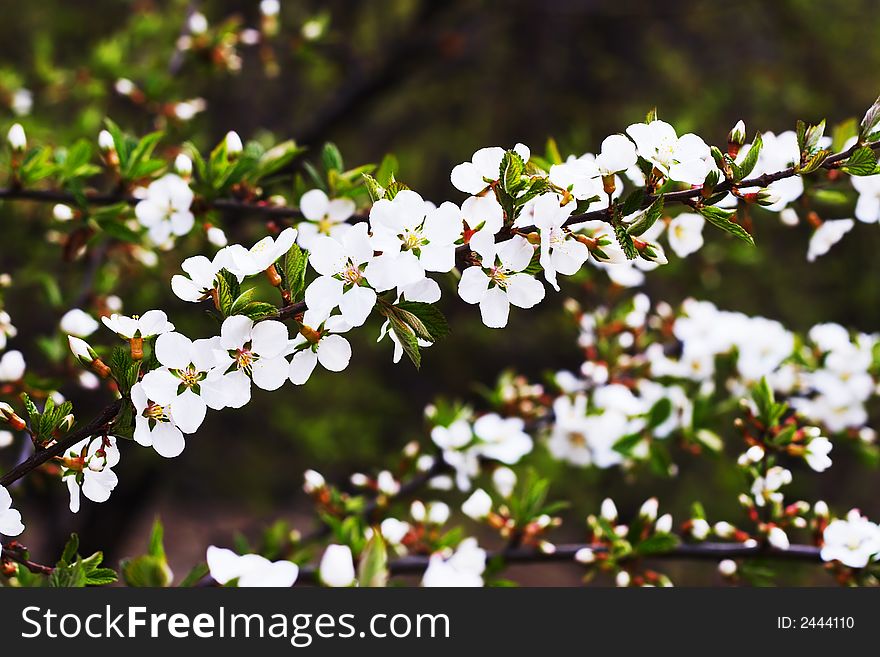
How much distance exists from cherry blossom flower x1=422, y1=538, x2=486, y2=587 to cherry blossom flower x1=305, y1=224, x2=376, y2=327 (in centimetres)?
36

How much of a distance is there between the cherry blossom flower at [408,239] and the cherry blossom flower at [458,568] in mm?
392

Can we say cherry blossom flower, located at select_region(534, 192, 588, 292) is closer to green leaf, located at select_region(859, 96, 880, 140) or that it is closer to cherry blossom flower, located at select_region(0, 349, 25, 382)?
green leaf, located at select_region(859, 96, 880, 140)

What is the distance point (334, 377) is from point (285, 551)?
10.3ft

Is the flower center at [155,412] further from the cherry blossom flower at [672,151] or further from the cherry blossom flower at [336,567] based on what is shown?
the cherry blossom flower at [672,151]

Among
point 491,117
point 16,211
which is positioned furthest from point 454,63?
point 16,211

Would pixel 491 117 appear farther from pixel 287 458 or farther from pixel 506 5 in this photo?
pixel 287 458

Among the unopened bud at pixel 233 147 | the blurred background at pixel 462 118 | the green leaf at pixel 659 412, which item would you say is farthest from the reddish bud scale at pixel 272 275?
the blurred background at pixel 462 118

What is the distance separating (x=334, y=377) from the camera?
5.18m

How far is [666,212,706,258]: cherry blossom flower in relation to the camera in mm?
1500

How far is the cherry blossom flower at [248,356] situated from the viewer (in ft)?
3.18

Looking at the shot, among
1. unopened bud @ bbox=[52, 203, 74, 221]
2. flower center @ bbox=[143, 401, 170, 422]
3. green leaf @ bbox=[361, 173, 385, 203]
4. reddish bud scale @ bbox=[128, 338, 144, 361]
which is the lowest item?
flower center @ bbox=[143, 401, 170, 422]

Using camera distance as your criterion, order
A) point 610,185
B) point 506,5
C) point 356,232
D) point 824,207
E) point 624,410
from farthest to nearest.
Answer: point 506,5
point 824,207
point 624,410
point 610,185
point 356,232

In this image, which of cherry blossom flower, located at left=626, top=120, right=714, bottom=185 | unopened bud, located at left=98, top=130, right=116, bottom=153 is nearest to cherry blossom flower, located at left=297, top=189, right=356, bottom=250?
unopened bud, located at left=98, top=130, right=116, bottom=153

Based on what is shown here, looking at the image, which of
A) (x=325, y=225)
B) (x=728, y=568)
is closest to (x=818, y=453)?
(x=728, y=568)
